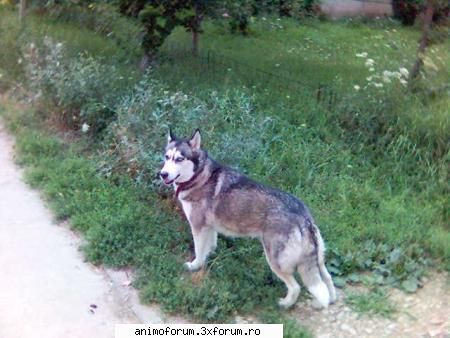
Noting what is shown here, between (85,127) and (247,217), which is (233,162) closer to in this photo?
(247,217)

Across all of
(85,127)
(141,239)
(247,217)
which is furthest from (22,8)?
(247,217)

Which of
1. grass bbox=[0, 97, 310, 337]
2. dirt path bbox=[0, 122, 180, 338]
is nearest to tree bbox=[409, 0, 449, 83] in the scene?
grass bbox=[0, 97, 310, 337]

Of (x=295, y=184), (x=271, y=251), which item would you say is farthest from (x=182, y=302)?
(x=295, y=184)

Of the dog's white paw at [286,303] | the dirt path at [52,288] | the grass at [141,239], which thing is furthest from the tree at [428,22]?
the dirt path at [52,288]

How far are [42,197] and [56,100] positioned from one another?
1679 millimetres

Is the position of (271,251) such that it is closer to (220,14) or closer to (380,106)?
(380,106)

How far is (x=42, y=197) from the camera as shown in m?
5.80

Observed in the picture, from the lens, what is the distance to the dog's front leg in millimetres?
4656

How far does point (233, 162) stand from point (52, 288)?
6.81 ft

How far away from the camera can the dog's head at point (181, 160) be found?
453cm

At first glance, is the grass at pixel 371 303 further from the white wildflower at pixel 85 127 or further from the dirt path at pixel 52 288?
the white wildflower at pixel 85 127

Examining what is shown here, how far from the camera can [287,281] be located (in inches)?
168

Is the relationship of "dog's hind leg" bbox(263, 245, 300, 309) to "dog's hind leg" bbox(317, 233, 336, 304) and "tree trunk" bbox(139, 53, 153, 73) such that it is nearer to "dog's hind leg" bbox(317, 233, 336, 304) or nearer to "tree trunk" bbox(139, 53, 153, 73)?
"dog's hind leg" bbox(317, 233, 336, 304)

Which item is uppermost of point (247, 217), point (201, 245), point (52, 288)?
point (247, 217)
